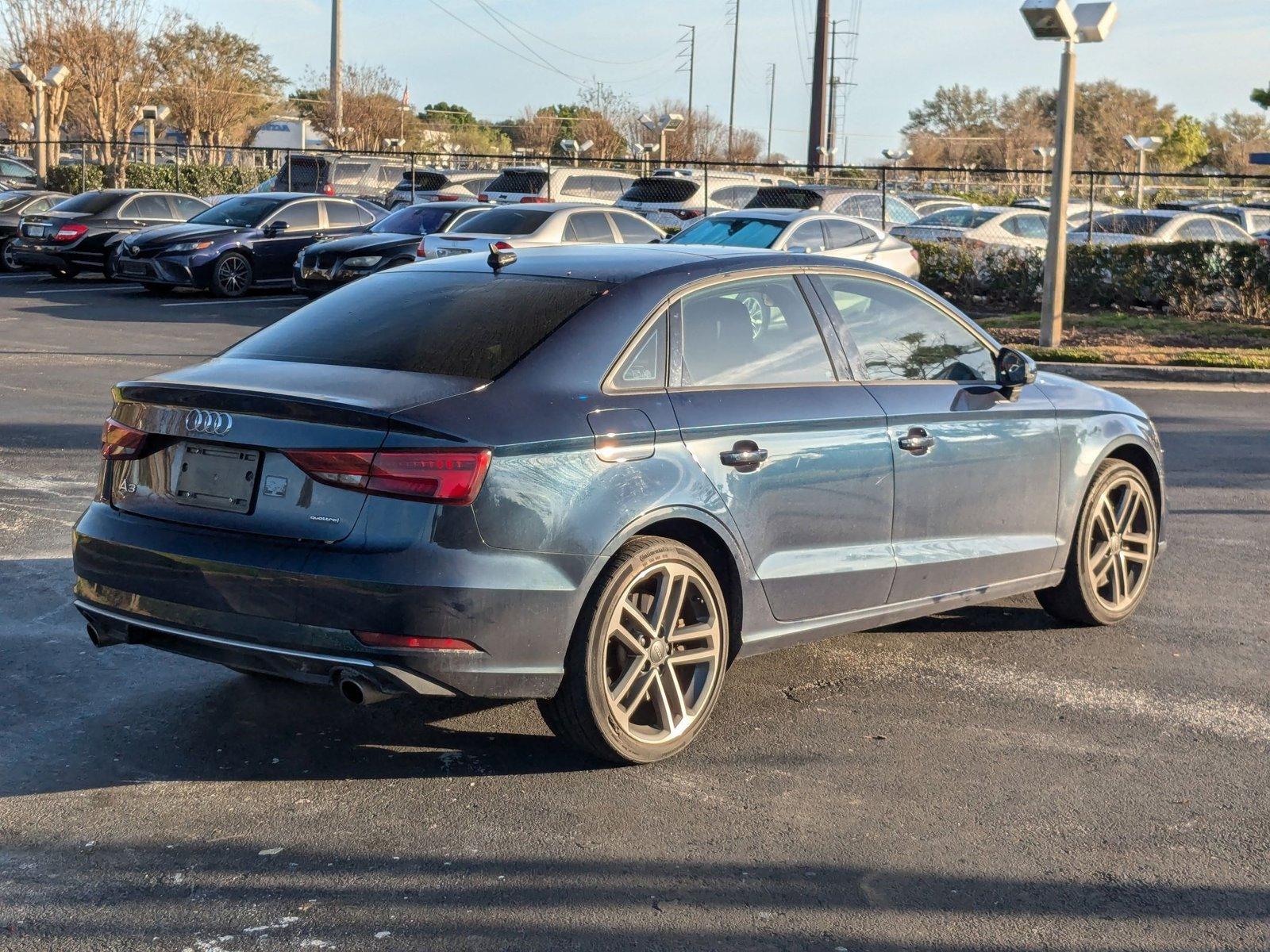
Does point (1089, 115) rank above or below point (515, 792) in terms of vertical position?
above

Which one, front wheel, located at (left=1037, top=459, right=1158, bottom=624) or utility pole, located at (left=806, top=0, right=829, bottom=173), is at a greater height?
utility pole, located at (left=806, top=0, right=829, bottom=173)

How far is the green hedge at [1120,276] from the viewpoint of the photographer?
20.5 metres

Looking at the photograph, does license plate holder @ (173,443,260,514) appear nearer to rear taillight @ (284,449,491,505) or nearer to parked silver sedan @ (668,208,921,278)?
rear taillight @ (284,449,491,505)

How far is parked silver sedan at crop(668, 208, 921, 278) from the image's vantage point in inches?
739

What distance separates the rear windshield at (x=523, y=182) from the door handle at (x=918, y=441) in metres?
25.1

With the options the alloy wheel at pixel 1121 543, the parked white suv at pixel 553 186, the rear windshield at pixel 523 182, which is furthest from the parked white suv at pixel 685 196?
the alloy wheel at pixel 1121 543

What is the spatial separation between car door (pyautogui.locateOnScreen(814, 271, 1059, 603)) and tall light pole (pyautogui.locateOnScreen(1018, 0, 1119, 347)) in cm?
1107

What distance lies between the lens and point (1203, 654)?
635 centimetres

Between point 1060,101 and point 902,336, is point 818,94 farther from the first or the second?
point 902,336

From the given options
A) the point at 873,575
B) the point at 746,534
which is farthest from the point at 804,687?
the point at 746,534

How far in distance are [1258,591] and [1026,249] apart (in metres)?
16.0

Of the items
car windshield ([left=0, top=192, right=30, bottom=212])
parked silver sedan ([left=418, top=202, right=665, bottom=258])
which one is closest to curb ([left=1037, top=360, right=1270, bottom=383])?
parked silver sedan ([left=418, top=202, right=665, bottom=258])

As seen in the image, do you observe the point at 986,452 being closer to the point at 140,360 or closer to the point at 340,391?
the point at 340,391

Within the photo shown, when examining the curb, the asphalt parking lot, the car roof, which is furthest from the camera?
the curb
